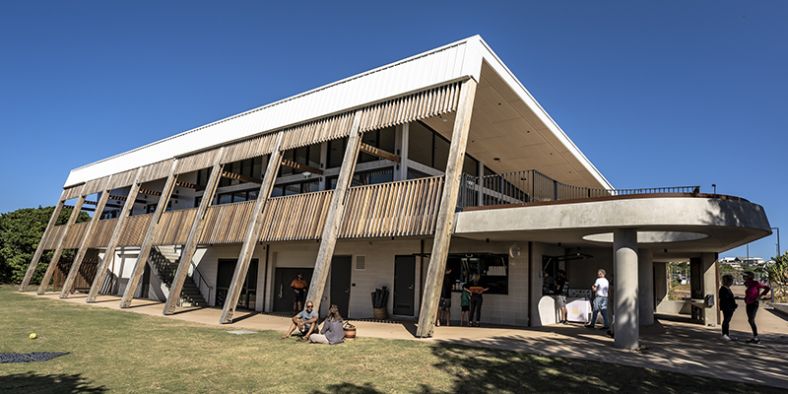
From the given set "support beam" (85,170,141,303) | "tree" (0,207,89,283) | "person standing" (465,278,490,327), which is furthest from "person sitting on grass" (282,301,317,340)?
"tree" (0,207,89,283)

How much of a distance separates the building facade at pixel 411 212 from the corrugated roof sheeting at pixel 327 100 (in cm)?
6

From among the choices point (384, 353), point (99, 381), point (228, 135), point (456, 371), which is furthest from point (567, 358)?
point (228, 135)

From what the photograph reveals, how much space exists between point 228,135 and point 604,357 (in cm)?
1537

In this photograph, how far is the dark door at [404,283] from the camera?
16.6m

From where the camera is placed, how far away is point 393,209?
44.3 feet

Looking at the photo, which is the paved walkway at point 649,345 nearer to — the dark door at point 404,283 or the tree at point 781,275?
the dark door at point 404,283

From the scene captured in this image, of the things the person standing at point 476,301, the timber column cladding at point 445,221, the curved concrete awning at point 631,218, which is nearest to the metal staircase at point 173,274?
the person standing at point 476,301

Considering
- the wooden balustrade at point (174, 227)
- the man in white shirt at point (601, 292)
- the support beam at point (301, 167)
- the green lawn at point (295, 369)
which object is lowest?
the green lawn at point (295, 369)

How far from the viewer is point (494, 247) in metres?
15.2

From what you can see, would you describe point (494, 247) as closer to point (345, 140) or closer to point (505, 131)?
point (505, 131)

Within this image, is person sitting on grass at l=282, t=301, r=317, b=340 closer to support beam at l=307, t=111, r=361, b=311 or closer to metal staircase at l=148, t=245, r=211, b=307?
support beam at l=307, t=111, r=361, b=311

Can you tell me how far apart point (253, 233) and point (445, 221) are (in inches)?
292

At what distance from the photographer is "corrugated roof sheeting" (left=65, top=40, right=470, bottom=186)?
43.2 feet

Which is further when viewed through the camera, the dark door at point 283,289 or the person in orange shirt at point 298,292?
the dark door at point 283,289
